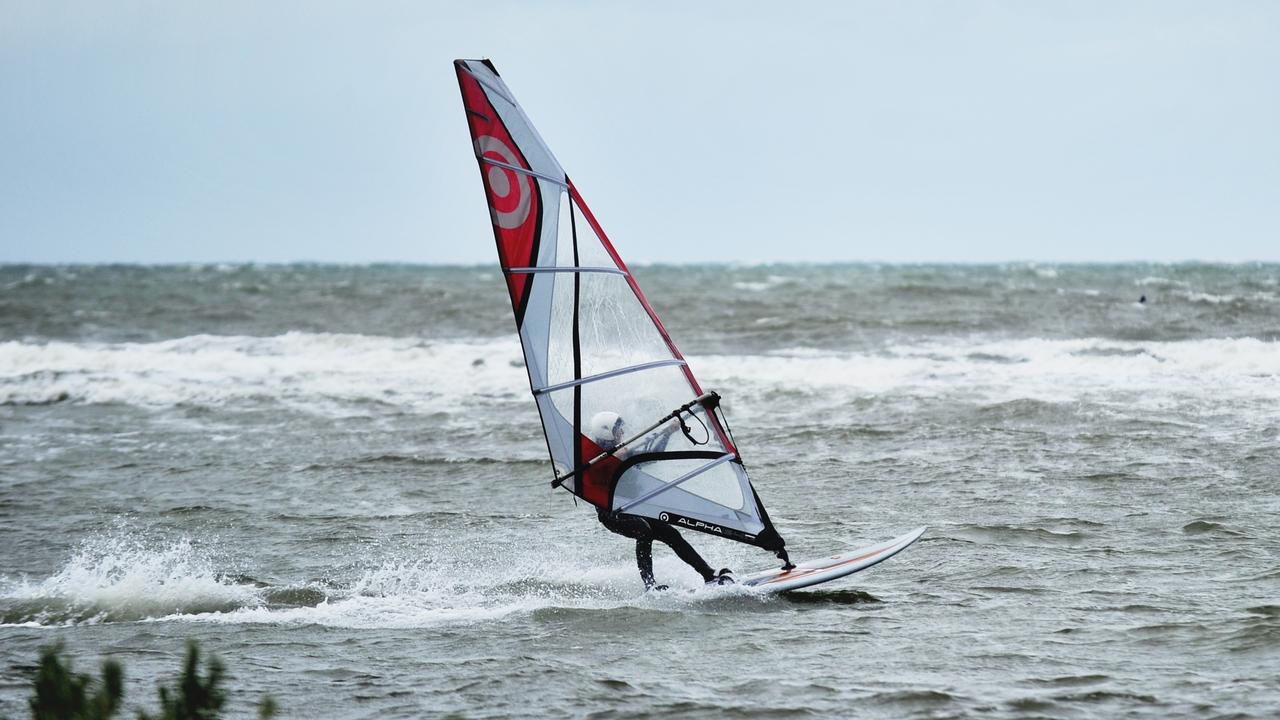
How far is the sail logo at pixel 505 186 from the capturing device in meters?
6.19

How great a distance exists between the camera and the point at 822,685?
4965mm

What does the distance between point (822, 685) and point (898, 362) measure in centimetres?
1283

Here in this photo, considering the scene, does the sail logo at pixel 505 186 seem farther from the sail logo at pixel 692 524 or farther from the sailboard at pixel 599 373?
the sail logo at pixel 692 524

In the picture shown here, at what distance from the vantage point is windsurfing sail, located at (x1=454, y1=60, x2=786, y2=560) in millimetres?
6344

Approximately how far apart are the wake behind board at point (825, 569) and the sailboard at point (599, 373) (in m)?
0.12

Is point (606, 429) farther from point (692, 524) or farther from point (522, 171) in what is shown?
point (522, 171)

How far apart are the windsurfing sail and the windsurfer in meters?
0.02

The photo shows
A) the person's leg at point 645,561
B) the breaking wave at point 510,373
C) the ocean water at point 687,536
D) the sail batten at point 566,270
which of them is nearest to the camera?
the ocean water at point 687,536

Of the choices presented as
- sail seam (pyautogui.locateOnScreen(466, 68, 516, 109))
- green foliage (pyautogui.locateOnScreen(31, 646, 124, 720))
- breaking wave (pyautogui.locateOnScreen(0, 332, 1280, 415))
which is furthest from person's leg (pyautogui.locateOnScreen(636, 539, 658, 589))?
breaking wave (pyautogui.locateOnScreen(0, 332, 1280, 415))

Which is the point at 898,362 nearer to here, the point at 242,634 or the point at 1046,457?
the point at 1046,457

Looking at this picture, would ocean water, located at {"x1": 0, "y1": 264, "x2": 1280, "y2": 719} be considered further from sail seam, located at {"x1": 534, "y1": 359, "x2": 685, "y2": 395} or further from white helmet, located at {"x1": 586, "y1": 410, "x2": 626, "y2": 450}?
sail seam, located at {"x1": 534, "y1": 359, "x2": 685, "y2": 395}

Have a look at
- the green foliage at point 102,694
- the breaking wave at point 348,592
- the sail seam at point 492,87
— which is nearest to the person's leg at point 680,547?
the breaking wave at point 348,592

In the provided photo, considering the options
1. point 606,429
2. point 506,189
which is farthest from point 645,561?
point 506,189

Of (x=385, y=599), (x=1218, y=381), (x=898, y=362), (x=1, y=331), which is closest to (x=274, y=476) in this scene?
(x=385, y=599)
